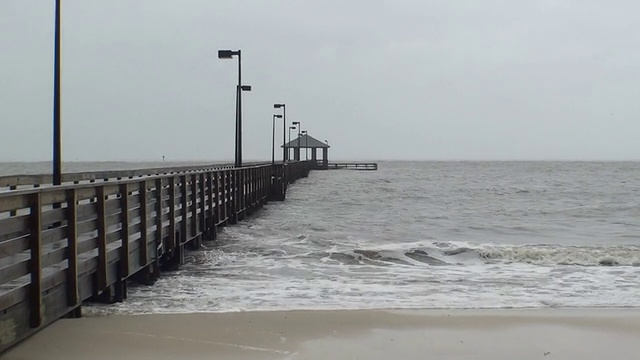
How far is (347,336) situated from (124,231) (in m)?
2.90

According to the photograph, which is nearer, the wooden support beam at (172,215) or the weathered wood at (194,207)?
the wooden support beam at (172,215)

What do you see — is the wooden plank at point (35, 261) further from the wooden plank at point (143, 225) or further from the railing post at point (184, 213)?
the railing post at point (184, 213)

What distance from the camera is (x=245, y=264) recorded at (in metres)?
11.0

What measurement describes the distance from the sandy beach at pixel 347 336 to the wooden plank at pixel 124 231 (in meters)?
0.87

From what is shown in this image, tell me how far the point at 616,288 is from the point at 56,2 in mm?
8454

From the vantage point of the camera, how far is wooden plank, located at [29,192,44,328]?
16.7 feet

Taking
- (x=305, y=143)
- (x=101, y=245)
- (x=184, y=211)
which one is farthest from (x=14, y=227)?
(x=305, y=143)

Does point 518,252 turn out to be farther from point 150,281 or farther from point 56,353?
point 56,353

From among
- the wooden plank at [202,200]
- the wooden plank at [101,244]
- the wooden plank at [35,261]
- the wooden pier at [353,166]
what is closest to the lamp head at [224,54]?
the wooden plank at [202,200]

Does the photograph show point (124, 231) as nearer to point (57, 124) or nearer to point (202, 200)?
point (57, 124)

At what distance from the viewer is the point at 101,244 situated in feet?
21.7

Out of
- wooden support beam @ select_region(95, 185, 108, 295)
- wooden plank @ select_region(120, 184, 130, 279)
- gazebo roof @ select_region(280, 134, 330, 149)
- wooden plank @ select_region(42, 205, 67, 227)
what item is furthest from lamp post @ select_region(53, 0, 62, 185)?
gazebo roof @ select_region(280, 134, 330, 149)

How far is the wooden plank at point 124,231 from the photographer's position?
24.0ft

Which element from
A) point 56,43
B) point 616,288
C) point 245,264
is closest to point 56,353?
point 56,43
